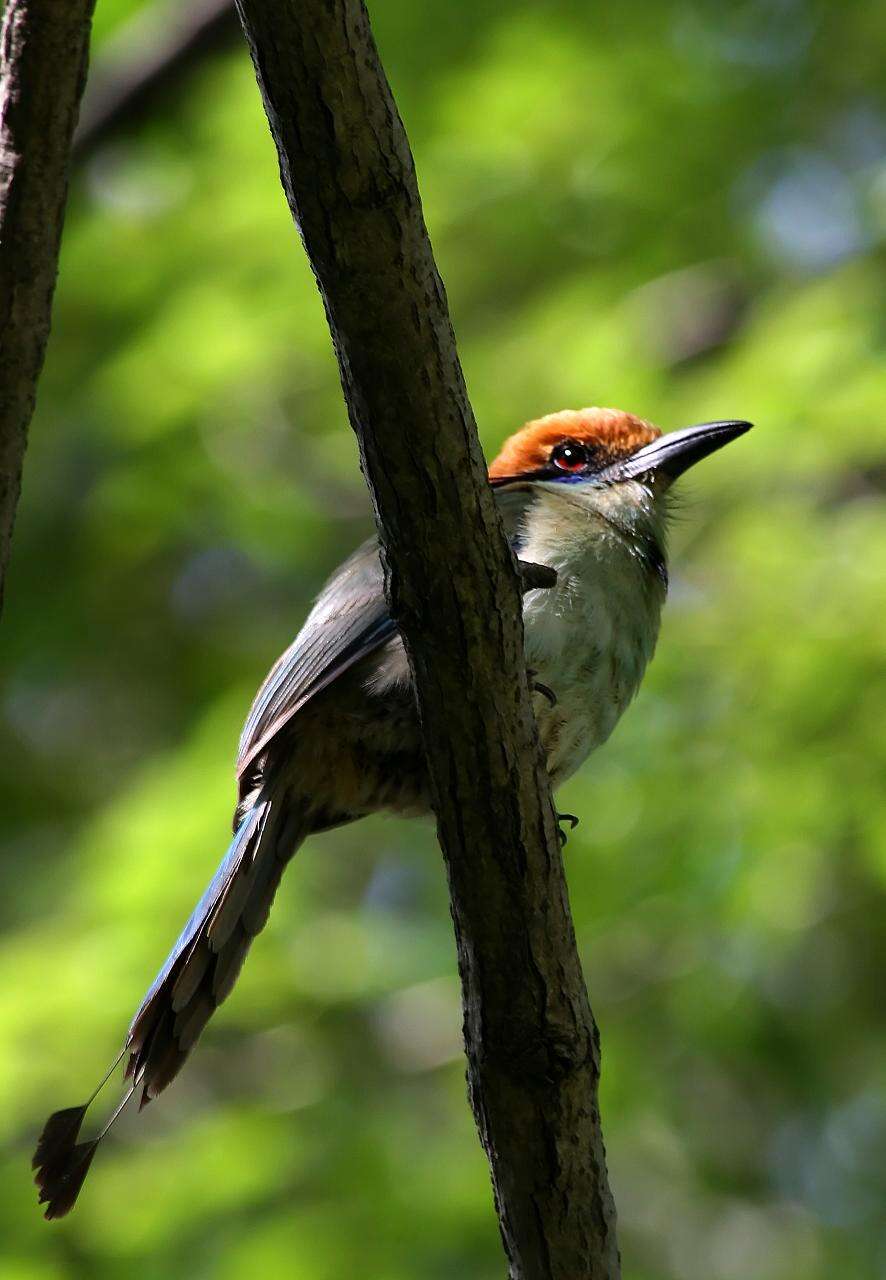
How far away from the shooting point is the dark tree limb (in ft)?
5.66

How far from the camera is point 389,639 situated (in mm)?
3014

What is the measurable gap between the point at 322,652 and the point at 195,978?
68 cm

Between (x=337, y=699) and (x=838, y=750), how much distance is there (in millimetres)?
1690

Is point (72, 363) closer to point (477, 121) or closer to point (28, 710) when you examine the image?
point (477, 121)

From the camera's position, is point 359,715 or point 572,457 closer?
point 359,715

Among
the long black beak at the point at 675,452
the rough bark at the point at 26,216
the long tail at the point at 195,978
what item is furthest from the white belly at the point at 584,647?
the rough bark at the point at 26,216

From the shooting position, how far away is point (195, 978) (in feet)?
9.05

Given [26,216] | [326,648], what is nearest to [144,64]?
[326,648]

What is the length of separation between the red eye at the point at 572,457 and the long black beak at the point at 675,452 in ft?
0.22

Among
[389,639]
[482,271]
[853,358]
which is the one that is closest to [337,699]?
[389,639]

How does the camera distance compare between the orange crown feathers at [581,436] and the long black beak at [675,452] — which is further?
the orange crown feathers at [581,436]

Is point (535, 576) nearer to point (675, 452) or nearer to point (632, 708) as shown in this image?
point (675, 452)

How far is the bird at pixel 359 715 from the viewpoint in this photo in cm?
279

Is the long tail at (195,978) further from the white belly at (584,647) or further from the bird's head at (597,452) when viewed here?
the bird's head at (597,452)
